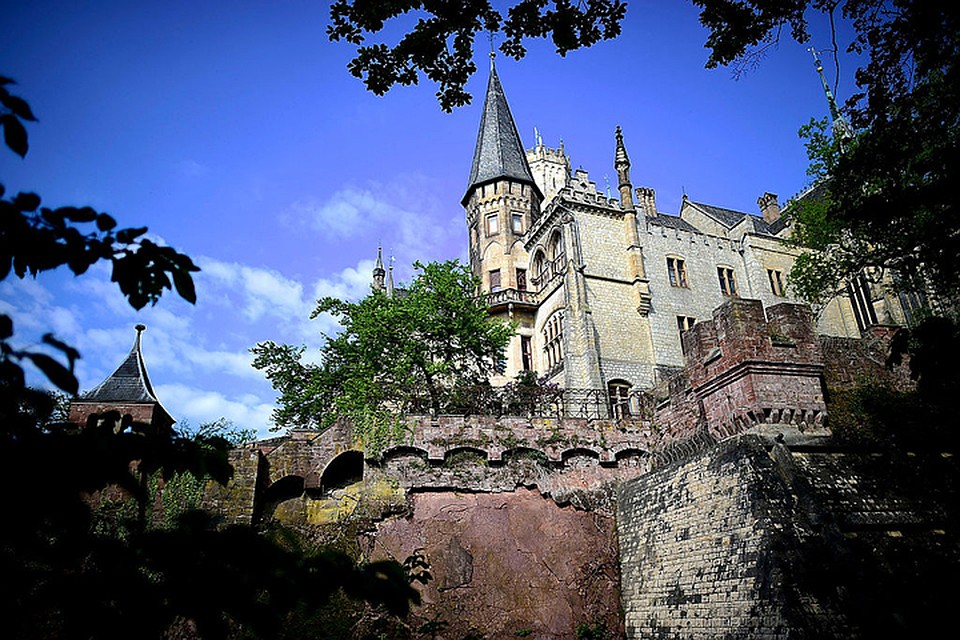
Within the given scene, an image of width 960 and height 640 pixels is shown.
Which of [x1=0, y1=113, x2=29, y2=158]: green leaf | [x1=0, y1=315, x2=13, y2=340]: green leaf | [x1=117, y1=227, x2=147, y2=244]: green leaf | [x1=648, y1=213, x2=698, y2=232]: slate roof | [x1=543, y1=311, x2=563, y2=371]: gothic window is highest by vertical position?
[x1=648, y1=213, x2=698, y2=232]: slate roof

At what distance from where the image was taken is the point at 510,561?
15.1 m

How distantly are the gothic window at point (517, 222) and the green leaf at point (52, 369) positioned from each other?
3889cm

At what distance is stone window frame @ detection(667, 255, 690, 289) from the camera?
3550cm

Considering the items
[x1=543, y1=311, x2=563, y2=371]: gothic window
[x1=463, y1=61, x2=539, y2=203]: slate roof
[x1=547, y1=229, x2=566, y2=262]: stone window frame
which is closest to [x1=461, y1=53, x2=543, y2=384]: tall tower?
[x1=463, y1=61, x2=539, y2=203]: slate roof

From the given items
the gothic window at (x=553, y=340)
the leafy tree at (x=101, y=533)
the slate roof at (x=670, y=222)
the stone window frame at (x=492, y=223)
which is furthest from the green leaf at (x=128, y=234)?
the stone window frame at (x=492, y=223)

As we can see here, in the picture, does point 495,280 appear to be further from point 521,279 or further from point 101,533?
point 101,533

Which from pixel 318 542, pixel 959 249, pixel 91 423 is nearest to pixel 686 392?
pixel 318 542

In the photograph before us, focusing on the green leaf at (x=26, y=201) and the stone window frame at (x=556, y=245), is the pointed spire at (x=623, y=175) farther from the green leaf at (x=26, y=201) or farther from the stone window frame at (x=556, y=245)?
the green leaf at (x=26, y=201)

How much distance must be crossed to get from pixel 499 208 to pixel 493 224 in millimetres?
1142

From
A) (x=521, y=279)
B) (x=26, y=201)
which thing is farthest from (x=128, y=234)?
(x=521, y=279)

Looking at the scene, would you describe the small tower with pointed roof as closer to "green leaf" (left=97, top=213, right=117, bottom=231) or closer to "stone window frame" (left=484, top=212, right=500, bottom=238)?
"green leaf" (left=97, top=213, right=117, bottom=231)

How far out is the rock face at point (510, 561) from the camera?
14.2 m

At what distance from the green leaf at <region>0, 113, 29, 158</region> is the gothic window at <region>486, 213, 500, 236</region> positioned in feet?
126

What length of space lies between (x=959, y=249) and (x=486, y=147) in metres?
40.9
